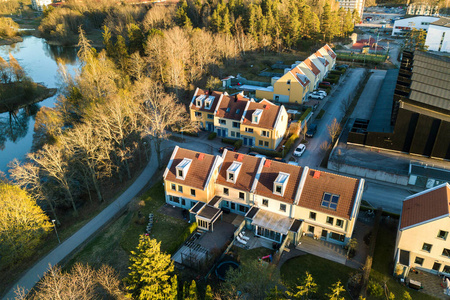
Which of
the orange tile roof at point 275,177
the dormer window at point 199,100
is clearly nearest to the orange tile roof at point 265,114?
the dormer window at point 199,100

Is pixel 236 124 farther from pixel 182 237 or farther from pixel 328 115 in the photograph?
pixel 182 237

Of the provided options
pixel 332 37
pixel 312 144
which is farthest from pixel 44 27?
pixel 312 144

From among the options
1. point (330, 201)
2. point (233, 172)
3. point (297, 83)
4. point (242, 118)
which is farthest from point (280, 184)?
point (297, 83)

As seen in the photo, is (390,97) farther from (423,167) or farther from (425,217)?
(425,217)

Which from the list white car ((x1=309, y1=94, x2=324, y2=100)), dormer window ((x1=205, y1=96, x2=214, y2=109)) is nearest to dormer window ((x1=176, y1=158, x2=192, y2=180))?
dormer window ((x1=205, y1=96, x2=214, y2=109))

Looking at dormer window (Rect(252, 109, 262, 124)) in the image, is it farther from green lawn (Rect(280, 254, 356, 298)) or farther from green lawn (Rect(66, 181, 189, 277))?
green lawn (Rect(280, 254, 356, 298))

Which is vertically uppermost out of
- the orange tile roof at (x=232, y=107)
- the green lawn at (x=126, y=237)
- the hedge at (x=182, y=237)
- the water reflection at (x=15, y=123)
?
the orange tile roof at (x=232, y=107)

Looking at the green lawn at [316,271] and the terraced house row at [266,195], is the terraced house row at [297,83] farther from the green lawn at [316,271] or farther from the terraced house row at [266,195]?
the green lawn at [316,271]
